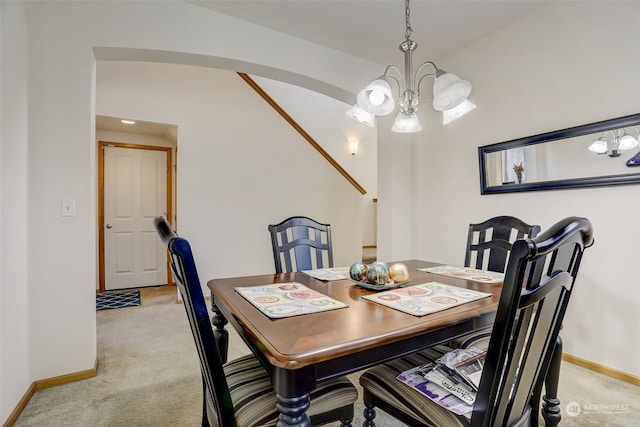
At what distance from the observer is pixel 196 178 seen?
3.44 meters

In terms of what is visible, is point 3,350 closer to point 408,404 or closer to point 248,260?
point 408,404

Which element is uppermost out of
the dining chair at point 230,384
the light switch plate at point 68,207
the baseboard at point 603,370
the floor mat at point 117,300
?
the light switch plate at point 68,207

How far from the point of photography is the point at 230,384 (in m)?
1.06

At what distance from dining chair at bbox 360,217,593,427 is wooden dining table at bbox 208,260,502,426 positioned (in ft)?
0.67

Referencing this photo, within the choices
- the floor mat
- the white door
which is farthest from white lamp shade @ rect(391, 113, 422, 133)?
the white door

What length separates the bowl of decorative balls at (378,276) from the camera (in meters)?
1.32

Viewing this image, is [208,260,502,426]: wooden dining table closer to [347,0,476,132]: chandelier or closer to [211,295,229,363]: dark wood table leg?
[211,295,229,363]: dark wood table leg

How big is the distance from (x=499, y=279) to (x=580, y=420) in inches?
30.7

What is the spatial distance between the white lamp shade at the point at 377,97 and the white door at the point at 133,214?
372 cm

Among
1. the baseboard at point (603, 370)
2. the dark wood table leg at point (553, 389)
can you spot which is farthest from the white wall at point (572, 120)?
the dark wood table leg at point (553, 389)

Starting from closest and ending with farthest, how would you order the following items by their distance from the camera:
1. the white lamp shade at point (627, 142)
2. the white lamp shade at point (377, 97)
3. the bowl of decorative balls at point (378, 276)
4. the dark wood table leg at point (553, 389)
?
1. the dark wood table leg at point (553, 389)
2. the bowl of decorative balls at point (378, 276)
3. the white lamp shade at point (377, 97)
4. the white lamp shade at point (627, 142)

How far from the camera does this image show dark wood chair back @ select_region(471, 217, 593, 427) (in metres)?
0.66

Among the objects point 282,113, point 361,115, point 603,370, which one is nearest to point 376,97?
point 361,115

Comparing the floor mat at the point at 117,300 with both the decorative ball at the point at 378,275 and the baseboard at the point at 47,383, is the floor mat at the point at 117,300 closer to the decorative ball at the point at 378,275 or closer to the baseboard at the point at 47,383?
the baseboard at the point at 47,383
